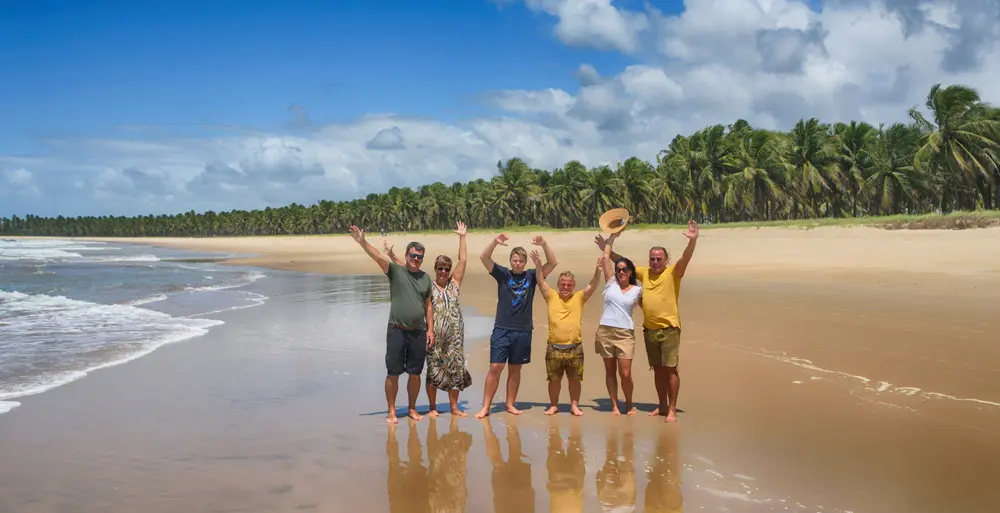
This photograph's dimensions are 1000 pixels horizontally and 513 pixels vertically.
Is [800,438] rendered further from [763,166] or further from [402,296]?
[763,166]

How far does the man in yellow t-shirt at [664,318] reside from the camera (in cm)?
652

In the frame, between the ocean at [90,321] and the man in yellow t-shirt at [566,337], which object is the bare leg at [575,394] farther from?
the ocean at [90,321]

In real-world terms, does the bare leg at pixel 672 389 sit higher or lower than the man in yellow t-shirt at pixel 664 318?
lower

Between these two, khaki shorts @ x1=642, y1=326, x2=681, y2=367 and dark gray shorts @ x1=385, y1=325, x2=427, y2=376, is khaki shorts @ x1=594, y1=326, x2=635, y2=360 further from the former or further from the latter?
dark gray shorts @ x1=385, y1=325, x2=427, y2=376

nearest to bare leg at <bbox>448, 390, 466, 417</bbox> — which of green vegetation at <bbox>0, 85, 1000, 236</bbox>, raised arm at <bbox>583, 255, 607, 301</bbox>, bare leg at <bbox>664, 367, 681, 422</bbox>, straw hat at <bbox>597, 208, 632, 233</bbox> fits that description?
raised arm at <bbox>583, 255, 607, 301</bbox>

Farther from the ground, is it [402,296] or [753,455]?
[402,296]

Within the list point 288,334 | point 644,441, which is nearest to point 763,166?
point 288,334

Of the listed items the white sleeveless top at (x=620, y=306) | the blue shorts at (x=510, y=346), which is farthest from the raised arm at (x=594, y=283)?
the blue shorts at (x=510, y=346)

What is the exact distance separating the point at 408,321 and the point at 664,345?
241 cm

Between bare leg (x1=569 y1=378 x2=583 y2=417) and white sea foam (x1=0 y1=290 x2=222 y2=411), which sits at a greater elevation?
bare leg (x1=569 y1=378 x2=583 y2=417)

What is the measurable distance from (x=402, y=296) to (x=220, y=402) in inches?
108

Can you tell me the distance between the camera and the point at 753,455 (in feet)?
18.0

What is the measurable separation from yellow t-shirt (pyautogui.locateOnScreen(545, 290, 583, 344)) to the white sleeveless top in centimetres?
26

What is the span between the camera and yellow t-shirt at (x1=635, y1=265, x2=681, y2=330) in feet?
21.5
